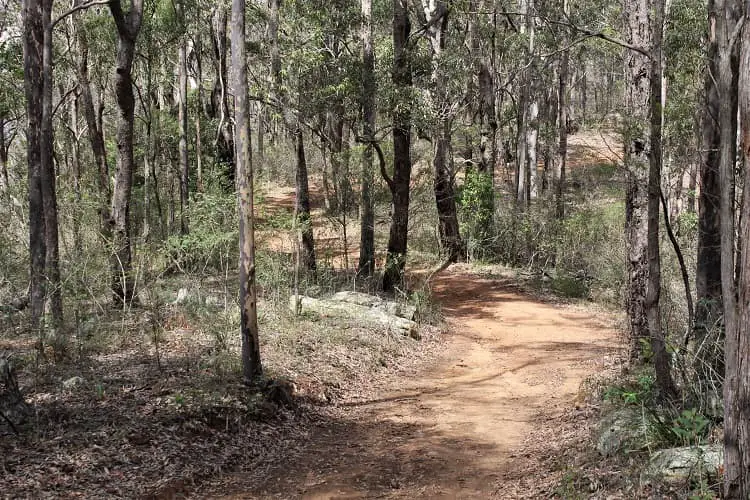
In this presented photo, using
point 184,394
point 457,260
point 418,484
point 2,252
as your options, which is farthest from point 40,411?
point 457,260

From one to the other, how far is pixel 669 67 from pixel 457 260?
28.1 feet

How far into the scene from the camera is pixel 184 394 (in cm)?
706

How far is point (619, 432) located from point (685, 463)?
0.95 m

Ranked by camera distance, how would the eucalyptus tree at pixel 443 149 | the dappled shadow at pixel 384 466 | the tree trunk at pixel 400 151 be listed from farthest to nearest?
the eucalyptus tree at pixel 443 149
the tree trunk at pixel 400 151
the dappled shadow at pixel 384 466

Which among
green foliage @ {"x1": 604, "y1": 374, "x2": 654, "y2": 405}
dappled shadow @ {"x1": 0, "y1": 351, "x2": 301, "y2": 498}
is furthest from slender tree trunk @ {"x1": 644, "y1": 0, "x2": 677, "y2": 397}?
dappled shadow @ {"x1": 0, "y1": 351, "x2": 301, "y2": 498}

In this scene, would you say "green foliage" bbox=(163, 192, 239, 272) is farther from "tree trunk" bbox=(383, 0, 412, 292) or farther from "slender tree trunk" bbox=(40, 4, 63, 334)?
"tree trunk" bbox=(383, 0, 412, 292)

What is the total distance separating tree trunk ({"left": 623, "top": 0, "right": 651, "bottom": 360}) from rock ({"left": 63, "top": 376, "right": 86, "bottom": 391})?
6.51 meters

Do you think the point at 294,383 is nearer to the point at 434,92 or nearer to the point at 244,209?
the point at 244,209

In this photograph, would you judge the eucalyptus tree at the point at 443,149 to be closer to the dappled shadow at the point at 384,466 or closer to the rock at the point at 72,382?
the dappled shadow at the point at 384,466

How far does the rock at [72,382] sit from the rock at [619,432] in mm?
5631

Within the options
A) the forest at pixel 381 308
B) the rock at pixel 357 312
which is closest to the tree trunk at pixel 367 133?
the forest at pixel 381 308

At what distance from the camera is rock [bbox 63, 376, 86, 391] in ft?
22.9

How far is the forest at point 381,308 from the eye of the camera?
5398mm

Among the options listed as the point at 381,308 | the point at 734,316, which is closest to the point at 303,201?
the point at 381,308
